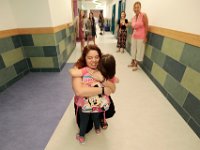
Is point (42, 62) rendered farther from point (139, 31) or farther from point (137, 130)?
point (137, 130)

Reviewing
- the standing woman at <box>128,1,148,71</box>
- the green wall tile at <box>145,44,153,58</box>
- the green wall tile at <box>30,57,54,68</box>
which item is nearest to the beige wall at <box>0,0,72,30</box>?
the green wall tile at <box>30,57,54,68</box>

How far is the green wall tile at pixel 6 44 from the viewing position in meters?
2.46

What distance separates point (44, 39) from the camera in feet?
9.76

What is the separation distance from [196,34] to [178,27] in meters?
0.43

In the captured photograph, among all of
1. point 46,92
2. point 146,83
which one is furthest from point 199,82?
point 46,92

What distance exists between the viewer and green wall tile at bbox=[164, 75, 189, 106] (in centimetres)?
188

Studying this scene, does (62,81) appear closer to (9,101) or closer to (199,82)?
(9,101)

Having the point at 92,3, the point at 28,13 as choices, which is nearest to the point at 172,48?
the point at 28,13

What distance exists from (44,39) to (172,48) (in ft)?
8.12

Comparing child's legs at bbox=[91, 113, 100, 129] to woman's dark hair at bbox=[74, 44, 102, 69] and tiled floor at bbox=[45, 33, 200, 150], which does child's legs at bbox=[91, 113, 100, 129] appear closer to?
tiled floor at bbox=[45, 33, 200, 150]

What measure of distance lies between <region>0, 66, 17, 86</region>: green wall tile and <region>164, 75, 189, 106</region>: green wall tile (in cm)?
283

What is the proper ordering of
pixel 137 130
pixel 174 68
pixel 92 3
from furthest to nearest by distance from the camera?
1. pixel 92 3
2. pixel 174 68
3. pixel 137 130

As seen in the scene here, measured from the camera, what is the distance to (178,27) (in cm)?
200

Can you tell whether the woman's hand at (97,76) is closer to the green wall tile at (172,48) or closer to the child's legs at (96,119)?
the child's legs at (96,119)
